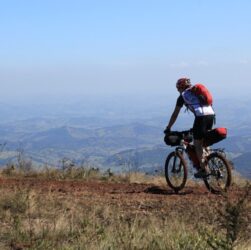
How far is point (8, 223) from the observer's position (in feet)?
22.1

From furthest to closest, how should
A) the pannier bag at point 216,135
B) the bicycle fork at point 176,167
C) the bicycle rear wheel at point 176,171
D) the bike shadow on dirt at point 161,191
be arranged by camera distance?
the bicycle fork at point 176,167 < the bicycle rear wheel at point 176,171 < the bike shadow on dirt at point 161,191 < the pannier bag at point 216,135

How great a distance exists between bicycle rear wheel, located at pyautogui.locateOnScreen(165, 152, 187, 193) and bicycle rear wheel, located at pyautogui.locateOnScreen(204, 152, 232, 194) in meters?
0.58

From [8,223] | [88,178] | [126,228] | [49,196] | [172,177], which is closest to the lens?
[126,228]

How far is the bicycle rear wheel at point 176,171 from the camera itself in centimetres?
1045

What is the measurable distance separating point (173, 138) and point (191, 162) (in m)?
0.53

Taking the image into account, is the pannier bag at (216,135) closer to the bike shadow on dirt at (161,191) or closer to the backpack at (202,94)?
the backpack at (202,94)

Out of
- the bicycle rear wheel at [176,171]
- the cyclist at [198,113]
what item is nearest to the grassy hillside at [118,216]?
the bicycle rear wheel at [176,171]

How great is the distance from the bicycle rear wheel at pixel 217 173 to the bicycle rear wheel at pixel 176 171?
0.58 meters

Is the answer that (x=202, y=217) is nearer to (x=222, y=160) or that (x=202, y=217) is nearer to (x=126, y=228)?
(x=126, y=228)

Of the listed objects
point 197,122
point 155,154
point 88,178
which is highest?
point 197,122

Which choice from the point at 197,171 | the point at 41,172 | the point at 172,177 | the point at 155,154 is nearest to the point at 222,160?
the point at 197,171

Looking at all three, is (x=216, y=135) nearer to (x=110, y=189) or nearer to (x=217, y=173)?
(x=217, y=173)

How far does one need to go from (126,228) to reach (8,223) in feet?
5.15

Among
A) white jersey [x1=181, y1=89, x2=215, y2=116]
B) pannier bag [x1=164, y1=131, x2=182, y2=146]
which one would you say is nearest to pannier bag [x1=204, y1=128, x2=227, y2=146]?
white jersey [x1=181, y1=89, x2=215, y2=116]
